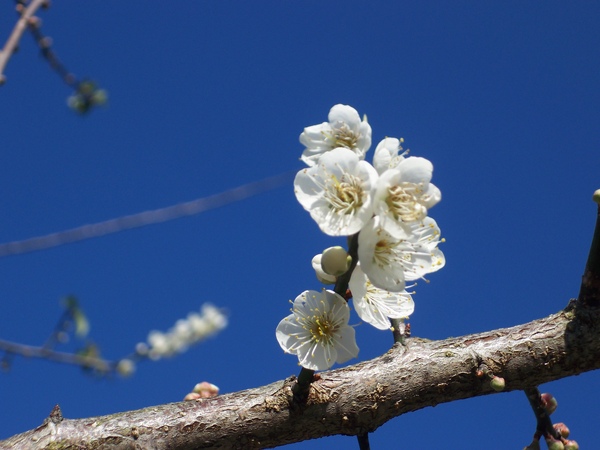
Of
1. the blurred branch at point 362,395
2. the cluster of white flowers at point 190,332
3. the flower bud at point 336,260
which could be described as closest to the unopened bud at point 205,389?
the blurred branch at point 362,395

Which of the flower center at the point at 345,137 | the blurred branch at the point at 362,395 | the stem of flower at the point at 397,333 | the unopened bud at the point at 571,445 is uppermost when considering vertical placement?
the flower center at the point at 345,137

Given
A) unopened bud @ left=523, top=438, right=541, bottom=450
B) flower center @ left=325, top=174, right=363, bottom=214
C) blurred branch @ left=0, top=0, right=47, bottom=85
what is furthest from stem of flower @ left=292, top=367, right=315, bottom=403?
blurred branch @ left=0, top=0, right=47, bottom=85

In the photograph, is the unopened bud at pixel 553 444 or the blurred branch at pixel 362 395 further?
the unopened bud at pixel 553 444

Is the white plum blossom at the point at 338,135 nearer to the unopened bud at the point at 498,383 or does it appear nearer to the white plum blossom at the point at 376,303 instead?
the white plum blossom at the point at 376,303

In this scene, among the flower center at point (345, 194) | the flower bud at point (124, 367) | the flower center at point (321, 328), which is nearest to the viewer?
the flower center at point (345, 194)

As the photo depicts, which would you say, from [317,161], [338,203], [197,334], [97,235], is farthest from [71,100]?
→ [197,334]

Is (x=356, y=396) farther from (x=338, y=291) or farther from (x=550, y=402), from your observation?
(x=550, y=402)
